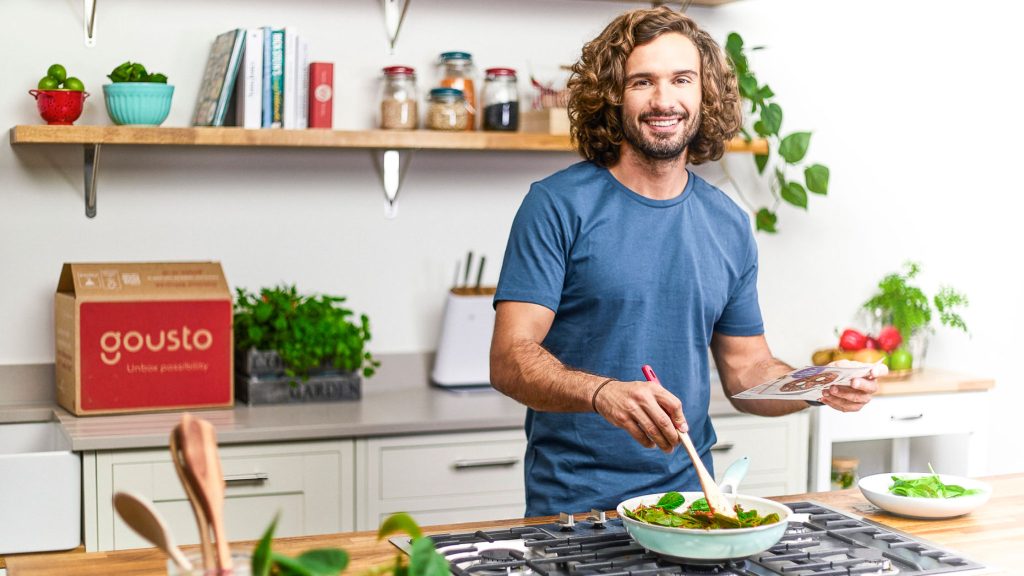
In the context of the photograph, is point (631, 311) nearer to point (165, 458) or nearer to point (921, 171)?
point (165, 458)

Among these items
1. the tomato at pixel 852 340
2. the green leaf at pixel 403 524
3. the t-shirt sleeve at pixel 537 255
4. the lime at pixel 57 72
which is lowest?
the tomato at pixel 852 340

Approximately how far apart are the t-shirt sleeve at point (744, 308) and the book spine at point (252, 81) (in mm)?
1332

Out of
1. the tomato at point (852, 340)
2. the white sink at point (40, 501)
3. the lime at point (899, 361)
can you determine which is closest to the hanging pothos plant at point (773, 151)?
the tomato at point (852, 340)

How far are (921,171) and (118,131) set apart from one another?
2464mm

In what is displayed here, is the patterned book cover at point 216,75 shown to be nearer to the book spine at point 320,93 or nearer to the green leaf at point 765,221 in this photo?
the book spine at point 320,93

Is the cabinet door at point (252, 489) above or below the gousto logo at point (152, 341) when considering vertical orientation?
below

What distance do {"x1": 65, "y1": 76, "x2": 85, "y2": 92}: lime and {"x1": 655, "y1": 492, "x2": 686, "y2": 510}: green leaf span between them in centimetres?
187

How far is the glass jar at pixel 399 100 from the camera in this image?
308cm

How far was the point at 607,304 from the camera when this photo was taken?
1.99m

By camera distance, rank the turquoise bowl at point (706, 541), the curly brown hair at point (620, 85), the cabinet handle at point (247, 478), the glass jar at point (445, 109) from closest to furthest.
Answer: the turquoise bowl at point (706, 541), the curly brown hair at point (620, 85), the cabinet handle at point (247, 478), the glass jar at point (445, 109)

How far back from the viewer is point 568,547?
1.54 metres

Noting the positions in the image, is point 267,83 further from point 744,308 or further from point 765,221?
point 765,221

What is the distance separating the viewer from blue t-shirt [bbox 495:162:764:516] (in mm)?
1978

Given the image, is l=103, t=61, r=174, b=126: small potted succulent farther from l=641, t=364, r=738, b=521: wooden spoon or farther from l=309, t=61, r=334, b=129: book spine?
l=641, t=364, r=738, b=521: wooden spoon
